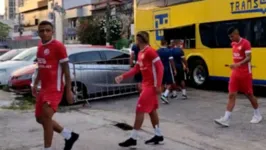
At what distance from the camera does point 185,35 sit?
591 inches

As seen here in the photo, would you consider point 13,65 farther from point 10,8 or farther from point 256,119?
point 10,8

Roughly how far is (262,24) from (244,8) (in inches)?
32.6

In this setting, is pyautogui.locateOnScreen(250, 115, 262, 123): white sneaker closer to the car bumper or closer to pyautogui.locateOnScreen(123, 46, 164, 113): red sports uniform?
pyautogui.locateOnScreen(123, 46, 164, 113): red sports uniform

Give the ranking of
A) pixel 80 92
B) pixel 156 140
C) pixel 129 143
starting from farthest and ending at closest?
pixel 80 92
pixel 156 140
pixel 129 143

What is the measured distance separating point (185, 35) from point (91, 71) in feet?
15.1

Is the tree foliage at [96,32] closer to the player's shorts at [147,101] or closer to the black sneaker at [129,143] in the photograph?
the player's shorts at [147,101]

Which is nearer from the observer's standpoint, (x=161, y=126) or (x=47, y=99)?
(x=47, y=99)

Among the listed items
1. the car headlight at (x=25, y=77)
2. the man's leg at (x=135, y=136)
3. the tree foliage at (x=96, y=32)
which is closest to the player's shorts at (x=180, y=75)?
the car headlight at (x=25, y=77)

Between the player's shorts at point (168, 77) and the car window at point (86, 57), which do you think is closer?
the player's shorts at point (168, 77)

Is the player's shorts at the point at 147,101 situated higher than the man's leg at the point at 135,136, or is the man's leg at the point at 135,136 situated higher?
the player's shorts at the point at 147,101

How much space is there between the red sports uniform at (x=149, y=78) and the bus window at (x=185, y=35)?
321 inches

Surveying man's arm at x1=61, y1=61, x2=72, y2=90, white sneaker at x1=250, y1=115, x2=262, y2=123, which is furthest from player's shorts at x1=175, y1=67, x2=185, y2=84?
man's arm at x1=61, y1=61, x2=72, y2=90

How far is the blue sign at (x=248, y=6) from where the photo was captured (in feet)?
38.9

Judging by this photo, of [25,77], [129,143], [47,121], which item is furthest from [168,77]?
[47,121]
